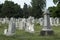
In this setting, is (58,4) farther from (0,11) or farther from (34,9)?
(0,11)

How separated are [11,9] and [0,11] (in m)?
11.4

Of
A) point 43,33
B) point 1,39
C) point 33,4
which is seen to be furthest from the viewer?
point 33,4

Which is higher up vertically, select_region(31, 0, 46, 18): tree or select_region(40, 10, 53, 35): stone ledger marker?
select_region(31, 0, 46, 18): tree

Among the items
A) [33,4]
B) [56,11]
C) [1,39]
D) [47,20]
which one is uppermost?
[33,4]

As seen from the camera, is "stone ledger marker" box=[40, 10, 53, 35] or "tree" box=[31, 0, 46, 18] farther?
"tree" box=[31, 0, 46, 18]

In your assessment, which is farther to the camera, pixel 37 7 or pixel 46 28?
pixel 37 7

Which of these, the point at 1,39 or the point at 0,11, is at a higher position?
the point at 0,11

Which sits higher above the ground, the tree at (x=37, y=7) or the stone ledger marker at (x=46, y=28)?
the tree at (x=37, y=7)

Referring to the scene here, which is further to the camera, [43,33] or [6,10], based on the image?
[6,10]

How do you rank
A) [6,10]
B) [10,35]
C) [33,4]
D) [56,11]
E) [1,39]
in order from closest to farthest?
[1,39] < [10,35] < [56,11] < [6,10] < [33,4]

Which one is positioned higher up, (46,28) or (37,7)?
(37,7)

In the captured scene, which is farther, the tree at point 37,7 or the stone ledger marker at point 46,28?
the tree at point 37,7

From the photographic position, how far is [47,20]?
66.5 feet

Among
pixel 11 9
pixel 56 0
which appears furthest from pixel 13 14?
pixel 56 0
